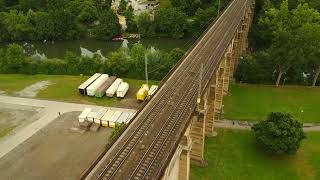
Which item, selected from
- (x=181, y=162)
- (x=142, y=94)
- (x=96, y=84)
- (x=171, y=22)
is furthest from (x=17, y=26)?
(x=181, y=162)

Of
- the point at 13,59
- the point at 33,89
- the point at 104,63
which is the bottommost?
the point at 33,89

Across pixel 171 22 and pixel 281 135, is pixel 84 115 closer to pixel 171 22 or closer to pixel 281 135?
pixel 281 135

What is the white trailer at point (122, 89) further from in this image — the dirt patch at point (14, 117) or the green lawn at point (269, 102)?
the green lawn at point (269, 102)

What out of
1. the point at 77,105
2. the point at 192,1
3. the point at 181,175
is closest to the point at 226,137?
the point at 181,175

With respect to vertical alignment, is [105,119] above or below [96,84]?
below

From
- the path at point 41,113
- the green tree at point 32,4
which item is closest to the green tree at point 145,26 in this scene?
the green tree at point 32,4

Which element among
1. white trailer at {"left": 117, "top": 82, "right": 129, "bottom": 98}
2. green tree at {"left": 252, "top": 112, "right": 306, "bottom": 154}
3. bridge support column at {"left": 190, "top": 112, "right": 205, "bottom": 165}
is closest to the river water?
white trailer at {"left": 117, "top": 82, "right": 129, "bottom": 98}
